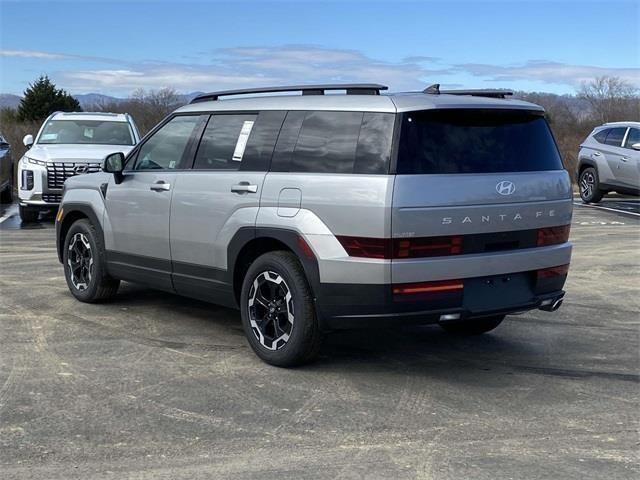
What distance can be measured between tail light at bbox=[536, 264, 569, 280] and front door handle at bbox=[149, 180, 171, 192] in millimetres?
2911

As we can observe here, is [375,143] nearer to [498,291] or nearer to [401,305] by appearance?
[401,305]

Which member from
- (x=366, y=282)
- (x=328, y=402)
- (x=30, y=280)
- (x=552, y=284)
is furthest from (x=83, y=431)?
(x=30, y=280)

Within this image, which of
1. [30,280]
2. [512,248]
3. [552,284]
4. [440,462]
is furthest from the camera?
[30,280]

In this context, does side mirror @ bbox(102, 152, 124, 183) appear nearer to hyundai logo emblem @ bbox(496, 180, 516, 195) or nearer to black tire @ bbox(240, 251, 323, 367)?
black tire @ bbox(240, 251, 323, 367)

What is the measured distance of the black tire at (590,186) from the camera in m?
17.7

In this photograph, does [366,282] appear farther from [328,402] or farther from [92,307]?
[92,307]

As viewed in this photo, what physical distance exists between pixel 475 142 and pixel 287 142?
1.29 meters

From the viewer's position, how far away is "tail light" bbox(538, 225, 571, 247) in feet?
17.7

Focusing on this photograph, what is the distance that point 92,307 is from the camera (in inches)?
284

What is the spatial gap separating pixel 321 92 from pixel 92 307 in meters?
3.15

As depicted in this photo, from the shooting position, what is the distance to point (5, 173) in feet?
53.7

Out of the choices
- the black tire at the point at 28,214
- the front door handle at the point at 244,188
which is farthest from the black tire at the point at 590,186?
the front door handle at the point at 244,188

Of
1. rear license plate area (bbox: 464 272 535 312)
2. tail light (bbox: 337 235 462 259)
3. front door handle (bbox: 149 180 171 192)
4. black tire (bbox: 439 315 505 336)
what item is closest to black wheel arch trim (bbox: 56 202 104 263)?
front door handle (bbox: 149 180 171 192)

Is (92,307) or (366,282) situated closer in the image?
(366,282)
